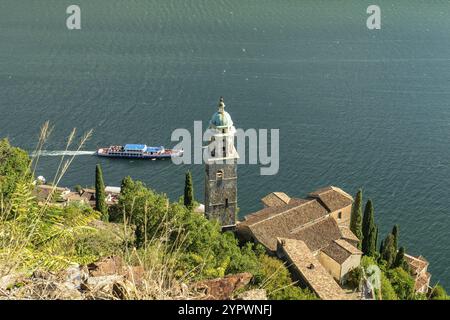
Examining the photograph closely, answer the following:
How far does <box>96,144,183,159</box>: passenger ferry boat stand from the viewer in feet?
178

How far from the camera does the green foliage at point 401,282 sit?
89.3 feet

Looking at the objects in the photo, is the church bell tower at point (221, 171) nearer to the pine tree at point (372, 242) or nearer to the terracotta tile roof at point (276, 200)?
the terracotta tile roof at point (276, 200)

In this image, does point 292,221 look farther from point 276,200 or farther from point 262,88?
point 262,88

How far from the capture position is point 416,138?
58.5 meters

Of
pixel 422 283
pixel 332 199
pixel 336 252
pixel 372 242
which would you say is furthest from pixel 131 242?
pixel 422 283

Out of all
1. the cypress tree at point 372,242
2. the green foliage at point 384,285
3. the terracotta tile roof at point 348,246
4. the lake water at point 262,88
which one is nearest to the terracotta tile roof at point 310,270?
the green foliage at point 384,285

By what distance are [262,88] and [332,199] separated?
128ft

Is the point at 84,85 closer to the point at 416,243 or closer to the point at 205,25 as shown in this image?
the point at 205,25

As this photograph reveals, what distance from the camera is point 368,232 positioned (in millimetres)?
33219

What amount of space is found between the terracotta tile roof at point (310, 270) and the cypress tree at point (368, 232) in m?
7.36

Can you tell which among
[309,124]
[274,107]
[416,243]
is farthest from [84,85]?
[416,243]

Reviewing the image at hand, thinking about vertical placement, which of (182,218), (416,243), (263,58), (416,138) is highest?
(263,58)

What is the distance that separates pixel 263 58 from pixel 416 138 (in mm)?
28621

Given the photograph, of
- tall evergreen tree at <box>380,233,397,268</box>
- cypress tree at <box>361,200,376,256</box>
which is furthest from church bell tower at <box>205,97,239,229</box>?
tall evergreen tree at <box>380,233,397,268</box>
